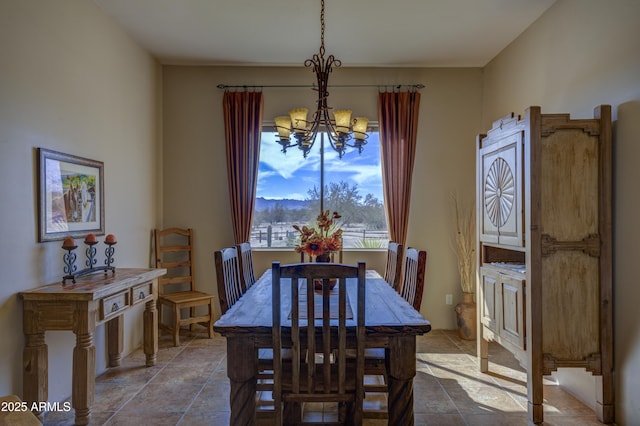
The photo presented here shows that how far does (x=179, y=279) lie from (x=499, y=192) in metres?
3.28

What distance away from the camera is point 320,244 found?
268 cm

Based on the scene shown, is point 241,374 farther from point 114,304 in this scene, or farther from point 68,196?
point 68,196

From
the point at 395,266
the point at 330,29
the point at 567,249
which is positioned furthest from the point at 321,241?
the point at 330,29

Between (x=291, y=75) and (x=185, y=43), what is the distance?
1.17 meters

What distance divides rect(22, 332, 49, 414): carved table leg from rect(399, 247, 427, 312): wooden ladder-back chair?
226 cm

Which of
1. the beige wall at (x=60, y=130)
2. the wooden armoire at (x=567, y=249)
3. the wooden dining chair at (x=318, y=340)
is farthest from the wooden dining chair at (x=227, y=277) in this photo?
the wooden armoire at (x=567, y=249)

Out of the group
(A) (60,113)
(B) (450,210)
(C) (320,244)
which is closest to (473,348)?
(B) (450,210)

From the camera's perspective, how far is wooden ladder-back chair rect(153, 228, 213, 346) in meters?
4.03

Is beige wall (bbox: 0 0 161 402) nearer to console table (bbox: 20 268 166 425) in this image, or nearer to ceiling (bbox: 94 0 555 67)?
console table (bbox: 20 268 166 425)

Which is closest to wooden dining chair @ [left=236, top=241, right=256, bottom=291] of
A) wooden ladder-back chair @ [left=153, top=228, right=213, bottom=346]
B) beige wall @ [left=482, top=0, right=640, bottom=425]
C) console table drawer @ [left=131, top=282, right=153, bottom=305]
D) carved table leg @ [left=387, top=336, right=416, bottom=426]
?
console table drawer @ [left=131, top=282, right=153, bottom=305]

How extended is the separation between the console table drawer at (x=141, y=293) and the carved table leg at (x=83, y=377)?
547 millimetres

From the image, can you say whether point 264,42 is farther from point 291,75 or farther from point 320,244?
point 320,244

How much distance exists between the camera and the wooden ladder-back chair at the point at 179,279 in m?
4.03

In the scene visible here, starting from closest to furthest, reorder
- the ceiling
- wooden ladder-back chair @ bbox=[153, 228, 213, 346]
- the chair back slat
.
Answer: the ceiling < wooden ladder-back chair @ bbox=[153, 228, 213, 346] < the chair back slat
